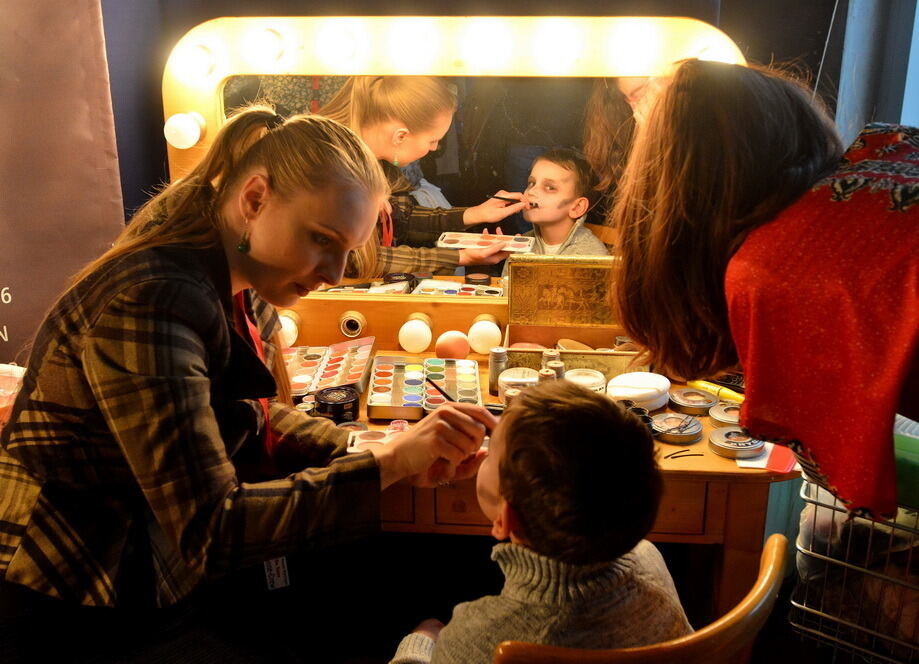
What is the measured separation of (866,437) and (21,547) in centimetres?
110

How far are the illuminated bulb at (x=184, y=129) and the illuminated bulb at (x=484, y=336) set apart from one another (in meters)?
0.83

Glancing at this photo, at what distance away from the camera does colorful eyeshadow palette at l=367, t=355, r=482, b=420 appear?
1.62 meters

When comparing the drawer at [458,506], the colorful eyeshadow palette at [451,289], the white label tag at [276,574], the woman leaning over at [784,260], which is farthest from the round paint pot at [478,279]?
the woman leaning over at [784,260]

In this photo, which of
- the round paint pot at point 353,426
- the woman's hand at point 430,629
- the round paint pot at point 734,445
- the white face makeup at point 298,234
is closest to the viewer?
the white face makeup at point 298,234

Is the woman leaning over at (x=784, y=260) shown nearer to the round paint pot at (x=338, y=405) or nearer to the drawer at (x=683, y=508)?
the drawer at (x=683, y=508)

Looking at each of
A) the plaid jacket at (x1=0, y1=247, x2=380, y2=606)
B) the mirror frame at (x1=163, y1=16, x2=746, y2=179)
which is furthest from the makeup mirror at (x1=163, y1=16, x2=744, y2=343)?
the plaid jacket at (x1=0, y1=247, x2=380, y2=606)

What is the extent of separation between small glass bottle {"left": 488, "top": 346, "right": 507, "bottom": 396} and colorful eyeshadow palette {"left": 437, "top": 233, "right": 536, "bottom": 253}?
0.99 feet

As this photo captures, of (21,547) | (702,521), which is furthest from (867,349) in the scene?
Answer: (21,547)

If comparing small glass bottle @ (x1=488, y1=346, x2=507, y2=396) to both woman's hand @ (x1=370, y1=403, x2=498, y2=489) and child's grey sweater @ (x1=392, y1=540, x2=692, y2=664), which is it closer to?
woman's hand @ (x1=370, y1=403, x2=498, y2=489)

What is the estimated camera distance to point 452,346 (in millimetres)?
1896

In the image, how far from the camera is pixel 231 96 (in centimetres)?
194

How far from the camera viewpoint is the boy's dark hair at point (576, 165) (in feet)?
6.02

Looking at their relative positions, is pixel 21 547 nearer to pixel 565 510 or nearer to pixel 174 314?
pixel 174 314

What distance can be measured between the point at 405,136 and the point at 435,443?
36.6 inches
